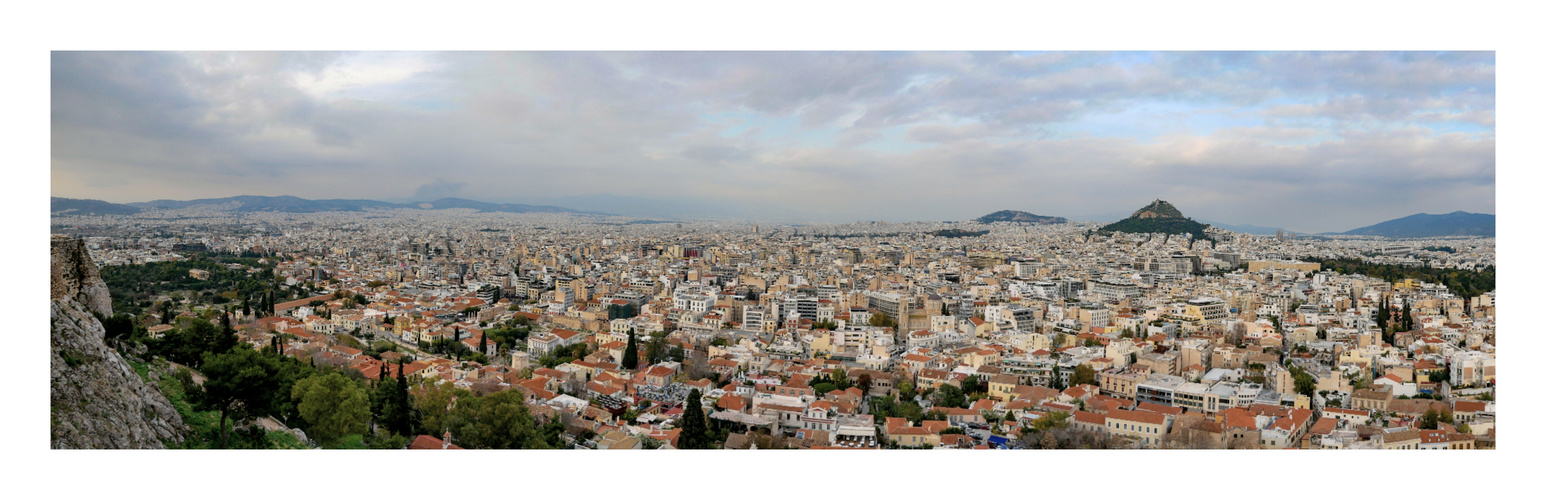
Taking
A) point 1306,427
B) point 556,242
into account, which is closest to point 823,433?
point 1306,427

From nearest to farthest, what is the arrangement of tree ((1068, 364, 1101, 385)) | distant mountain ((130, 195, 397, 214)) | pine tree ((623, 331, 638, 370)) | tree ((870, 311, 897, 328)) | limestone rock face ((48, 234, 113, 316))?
1. limestone rock face ((48, 234, 113, 316))
2. tree ((1068, 364, 1101, 385))
3. pine tree ((623, 331, 638, 370))
4. tree ((870, 311, 897, 328))
5. distant mountain ((130, 195, 397, 214))

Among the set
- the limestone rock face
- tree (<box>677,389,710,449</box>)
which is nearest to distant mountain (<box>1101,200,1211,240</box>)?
tree (<box>677,389,710,449</box>)

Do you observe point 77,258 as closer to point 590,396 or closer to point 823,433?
point 590,396

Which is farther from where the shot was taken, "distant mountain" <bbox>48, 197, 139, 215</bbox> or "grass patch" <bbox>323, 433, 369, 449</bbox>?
"distant mountain" <bbox>48, 197, 139, 215</bbox>

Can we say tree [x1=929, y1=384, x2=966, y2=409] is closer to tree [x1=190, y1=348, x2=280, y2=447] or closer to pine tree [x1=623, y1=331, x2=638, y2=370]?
pine tree [x1=623, y1=331, x2=638, y2=370]

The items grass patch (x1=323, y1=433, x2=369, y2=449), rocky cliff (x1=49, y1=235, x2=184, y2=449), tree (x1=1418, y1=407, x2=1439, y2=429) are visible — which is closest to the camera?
rocky cliff (x1=49, y1=235, x2=184, y2=449)

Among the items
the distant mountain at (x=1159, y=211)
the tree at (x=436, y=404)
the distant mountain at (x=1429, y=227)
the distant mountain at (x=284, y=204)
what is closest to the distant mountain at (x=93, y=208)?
the distant mountain at (x=284, y=204)

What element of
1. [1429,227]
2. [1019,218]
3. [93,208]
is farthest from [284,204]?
[1429,227]

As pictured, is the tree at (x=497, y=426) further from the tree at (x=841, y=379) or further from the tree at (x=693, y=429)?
the tree at (x=841, y=379)
